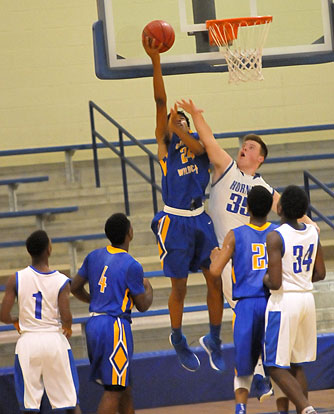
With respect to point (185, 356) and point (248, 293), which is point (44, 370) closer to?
point (185, 356)

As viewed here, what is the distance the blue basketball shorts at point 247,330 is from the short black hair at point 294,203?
0.60m

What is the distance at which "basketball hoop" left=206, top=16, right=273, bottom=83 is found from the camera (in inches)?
265

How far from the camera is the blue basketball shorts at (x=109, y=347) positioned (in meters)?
6.17

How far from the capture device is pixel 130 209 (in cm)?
1062

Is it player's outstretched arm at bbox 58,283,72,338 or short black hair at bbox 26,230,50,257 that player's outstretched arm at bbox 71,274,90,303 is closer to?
player's outstretched arm at bbox 58,283,72,338

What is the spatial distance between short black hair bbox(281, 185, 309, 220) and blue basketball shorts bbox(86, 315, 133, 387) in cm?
139

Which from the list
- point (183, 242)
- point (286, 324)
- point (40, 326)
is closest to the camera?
point (286, 324)

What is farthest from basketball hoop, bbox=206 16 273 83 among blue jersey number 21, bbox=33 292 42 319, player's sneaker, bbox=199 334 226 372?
blue jersey number 21, bbox=33 292 42 319

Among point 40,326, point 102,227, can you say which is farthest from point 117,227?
point 102,227

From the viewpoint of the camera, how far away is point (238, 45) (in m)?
6.80

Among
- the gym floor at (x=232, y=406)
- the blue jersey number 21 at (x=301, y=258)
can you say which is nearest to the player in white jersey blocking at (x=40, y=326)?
the gym floor at (x=232, y=406)

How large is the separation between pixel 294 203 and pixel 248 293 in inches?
26.4

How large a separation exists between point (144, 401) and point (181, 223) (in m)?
2.15

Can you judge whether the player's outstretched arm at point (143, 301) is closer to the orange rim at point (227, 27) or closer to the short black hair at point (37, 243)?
the short black hair at point (37, 243)
